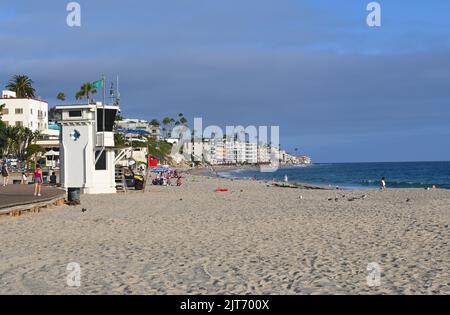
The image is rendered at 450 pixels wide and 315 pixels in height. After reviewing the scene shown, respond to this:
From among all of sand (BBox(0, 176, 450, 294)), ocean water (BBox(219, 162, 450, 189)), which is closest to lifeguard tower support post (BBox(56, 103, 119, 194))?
sand (BBox(0, 176, 450, 294))

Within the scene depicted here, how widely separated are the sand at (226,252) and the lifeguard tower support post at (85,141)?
10.7m

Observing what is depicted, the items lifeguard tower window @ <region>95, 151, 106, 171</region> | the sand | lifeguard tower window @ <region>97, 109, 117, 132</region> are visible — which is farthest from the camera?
lifeguard tower window @ <region>95, 151, 106, 171</region>

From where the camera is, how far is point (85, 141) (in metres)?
29.9

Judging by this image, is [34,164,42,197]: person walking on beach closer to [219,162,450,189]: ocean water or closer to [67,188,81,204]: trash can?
[67,188,81,204]: trash can

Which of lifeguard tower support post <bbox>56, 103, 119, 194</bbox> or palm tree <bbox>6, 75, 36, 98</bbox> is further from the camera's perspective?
palm tree <bbox>6, 75, 36, 98</bbox>

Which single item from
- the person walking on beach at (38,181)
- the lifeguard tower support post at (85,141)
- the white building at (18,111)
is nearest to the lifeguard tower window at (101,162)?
the lifeguard tower support post at (85,141)

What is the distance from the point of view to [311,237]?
43.8ft

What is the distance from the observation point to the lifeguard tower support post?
29781 millimetres

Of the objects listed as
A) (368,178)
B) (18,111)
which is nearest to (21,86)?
(18,111)

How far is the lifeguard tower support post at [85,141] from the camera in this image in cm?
2978

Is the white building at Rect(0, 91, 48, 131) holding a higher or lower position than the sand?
higher

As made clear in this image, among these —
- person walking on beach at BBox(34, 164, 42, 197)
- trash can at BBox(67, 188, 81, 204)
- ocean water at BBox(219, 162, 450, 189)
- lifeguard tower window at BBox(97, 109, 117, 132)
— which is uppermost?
lifeguard tower window at BBox(97, 109, 117, 132)

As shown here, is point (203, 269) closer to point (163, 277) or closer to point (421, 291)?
point (163, 277)

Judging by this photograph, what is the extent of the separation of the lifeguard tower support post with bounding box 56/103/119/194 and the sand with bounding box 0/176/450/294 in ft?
35.3
